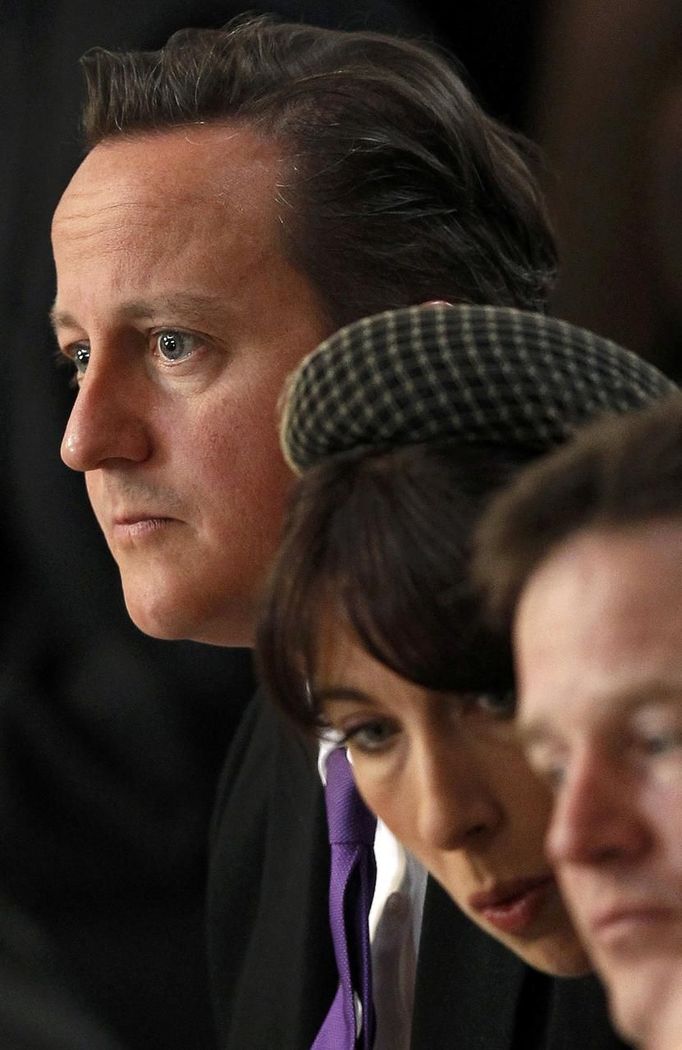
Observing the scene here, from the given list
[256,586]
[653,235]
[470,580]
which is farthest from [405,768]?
[653,235]

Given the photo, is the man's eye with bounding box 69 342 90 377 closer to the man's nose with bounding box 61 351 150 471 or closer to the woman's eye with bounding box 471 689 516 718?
the man's nose with bounding box 61 351 150 471

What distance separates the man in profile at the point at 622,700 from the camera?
0.58 metres

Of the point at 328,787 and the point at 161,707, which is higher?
the point at 328,787

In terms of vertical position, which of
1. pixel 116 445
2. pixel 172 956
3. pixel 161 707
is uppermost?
pixel 116 445


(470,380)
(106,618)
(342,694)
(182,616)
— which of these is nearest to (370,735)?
(342,694)

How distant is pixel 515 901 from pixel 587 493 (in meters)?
0.29

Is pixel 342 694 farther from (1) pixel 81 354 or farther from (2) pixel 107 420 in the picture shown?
(1) pixel 81 354

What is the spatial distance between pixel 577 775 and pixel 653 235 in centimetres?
117

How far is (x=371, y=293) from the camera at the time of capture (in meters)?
1.22

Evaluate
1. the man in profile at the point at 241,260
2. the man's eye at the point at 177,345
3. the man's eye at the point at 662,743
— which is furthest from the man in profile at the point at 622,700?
the man's eye at the point at 177,345

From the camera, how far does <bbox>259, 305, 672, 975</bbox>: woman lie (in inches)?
29.7

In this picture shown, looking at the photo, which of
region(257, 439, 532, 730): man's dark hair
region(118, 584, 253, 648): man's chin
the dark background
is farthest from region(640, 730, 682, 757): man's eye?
the dark background

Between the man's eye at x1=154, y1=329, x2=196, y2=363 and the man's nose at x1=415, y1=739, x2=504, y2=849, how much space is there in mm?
496

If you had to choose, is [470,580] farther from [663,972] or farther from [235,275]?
[235,275]
